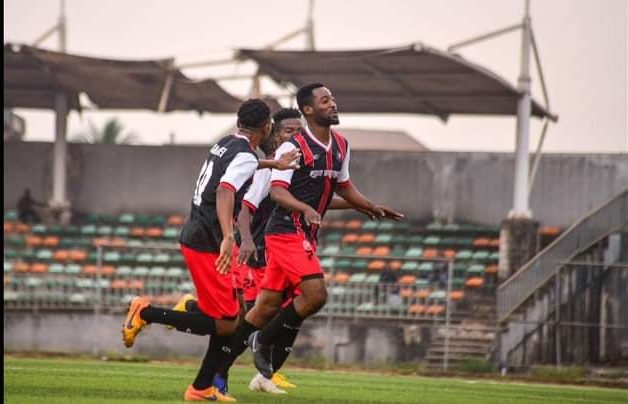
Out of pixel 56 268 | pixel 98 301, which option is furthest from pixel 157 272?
pixel 56 268

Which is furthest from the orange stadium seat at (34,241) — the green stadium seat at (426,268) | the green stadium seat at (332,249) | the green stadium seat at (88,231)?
the green stadium seat at (426,268)

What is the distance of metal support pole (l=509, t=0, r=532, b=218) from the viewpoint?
108ft

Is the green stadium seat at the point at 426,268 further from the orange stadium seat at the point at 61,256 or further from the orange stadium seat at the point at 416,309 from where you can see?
the orange stadium seat at the point at 61,256

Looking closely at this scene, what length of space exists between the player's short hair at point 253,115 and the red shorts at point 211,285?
3.64ft

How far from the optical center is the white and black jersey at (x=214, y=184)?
11891mm

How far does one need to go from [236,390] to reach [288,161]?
7.87 ft

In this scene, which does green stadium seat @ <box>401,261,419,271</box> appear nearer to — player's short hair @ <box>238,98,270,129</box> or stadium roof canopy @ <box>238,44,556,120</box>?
stadium roof canopy @ <box>238,44,556,120</box>

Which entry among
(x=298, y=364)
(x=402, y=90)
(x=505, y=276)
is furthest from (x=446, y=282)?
(x=402, y=90)

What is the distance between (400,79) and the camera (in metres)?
33.3

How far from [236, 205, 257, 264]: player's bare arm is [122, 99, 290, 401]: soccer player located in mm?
825

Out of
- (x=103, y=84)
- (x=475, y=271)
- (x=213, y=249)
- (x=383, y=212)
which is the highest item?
(x=103, y=84)

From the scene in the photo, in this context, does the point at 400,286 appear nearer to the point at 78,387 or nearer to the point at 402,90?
the point at 402,90

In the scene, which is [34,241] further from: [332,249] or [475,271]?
[475,271]

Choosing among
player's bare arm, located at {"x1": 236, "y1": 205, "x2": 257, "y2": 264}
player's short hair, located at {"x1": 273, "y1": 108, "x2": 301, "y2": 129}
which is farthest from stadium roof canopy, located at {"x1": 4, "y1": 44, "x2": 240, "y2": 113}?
player's bare arm, located at {"x1": 236, "y1": 205, "x2": 257, "y2": 264}
